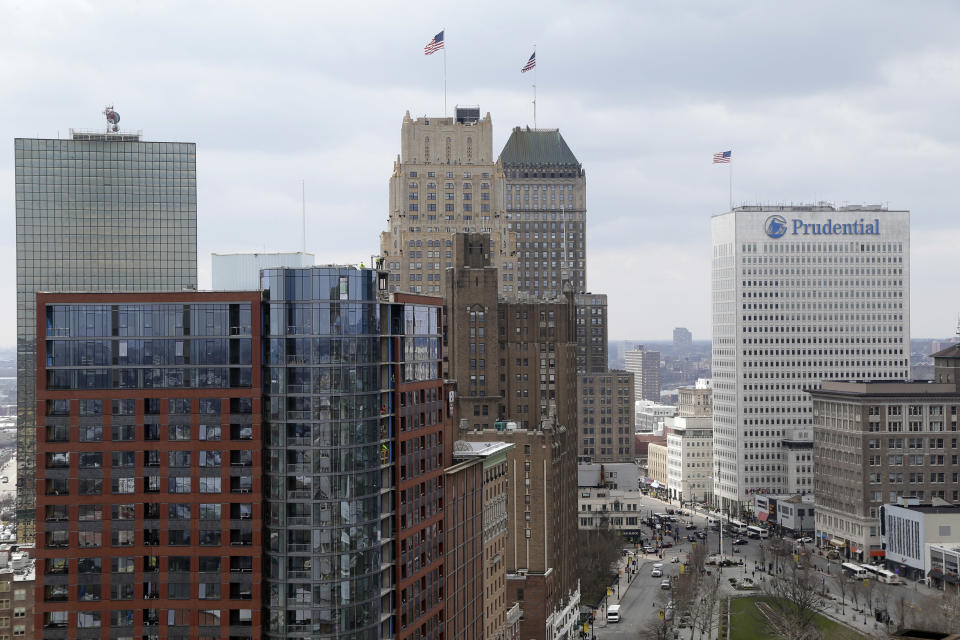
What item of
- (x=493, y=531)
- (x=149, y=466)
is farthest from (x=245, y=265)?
(x=493, y=531)

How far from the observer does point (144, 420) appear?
11156 centimetres

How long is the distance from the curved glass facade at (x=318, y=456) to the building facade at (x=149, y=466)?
5.44ft

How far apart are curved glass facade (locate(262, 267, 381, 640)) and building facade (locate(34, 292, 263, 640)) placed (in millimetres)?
1657

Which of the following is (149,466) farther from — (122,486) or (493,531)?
(493,531)

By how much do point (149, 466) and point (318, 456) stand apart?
13.9 metres

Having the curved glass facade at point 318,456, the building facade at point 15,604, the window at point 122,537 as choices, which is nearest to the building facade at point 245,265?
the curved glass facade at point 318,456

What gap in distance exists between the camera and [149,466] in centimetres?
11150

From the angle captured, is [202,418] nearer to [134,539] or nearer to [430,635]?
[134,539]

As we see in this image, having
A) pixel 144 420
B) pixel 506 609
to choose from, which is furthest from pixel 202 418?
pixel 506 609

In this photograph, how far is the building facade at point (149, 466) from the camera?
11019 cm

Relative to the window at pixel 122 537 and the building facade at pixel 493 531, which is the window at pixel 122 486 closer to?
the window at pixel 122 537

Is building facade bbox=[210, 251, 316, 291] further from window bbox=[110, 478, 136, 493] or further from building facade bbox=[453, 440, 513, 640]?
building facade bbox=[453, 440, 513, 640]

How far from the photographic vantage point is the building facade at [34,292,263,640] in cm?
11019

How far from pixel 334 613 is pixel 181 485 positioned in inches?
645
